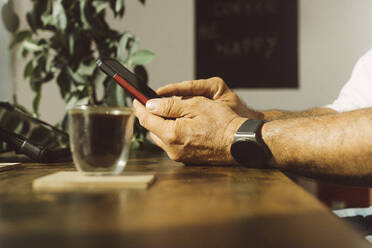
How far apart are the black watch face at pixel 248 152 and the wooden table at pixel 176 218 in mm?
156

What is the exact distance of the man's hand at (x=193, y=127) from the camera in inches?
24.5

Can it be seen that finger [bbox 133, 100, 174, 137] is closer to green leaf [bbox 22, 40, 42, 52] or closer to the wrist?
A: the wrist

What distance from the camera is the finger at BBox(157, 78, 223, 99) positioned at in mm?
719

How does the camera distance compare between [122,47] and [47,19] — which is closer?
[122,47]

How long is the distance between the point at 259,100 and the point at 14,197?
202 centimetres

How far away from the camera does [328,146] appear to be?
0.57m

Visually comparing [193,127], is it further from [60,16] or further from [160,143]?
[60,16]

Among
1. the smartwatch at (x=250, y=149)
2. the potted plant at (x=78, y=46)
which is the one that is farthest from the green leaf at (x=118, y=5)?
the smartwatch at (x=250, y=149)

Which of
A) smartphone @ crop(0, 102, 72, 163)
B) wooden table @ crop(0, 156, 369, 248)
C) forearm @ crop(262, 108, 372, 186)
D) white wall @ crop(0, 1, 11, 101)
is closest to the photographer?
wooden table @ crop(0, 156, 369, 248)

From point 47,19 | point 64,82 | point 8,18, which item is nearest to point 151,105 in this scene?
point 64,82

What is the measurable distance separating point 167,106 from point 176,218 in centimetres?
40

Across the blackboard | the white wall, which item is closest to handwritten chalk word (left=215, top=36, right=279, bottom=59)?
the blackboard

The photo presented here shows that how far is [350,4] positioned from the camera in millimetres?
2240

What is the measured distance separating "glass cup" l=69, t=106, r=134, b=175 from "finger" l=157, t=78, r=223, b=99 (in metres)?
0.27
